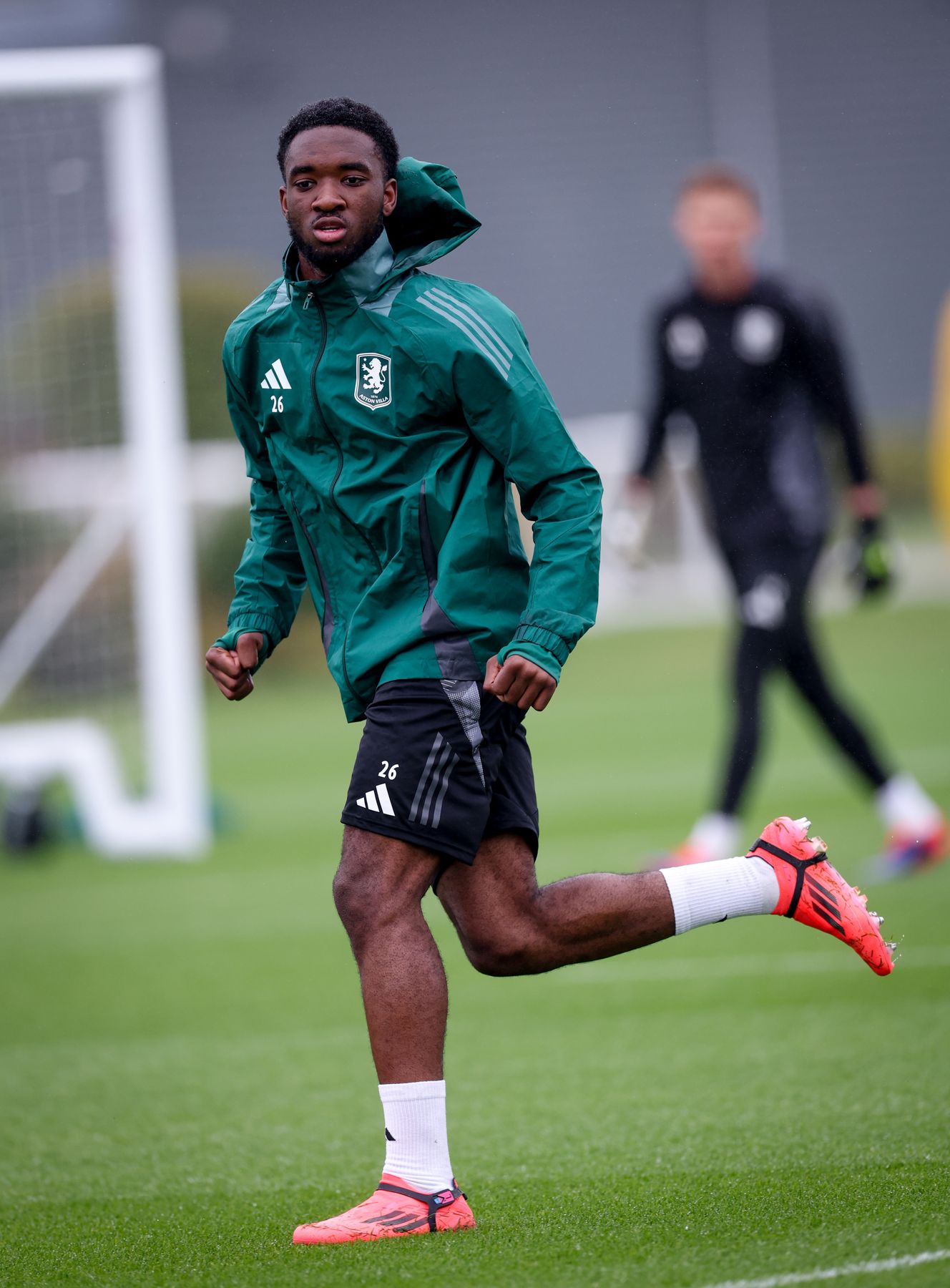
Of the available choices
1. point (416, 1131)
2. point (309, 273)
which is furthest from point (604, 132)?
point (416, 1131)

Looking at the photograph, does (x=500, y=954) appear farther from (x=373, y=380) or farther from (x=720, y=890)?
(x=373, y=380)

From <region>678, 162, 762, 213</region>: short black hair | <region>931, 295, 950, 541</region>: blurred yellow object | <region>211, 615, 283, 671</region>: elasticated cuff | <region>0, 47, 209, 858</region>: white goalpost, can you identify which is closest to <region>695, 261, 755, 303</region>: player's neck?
<region>678, 162, 762, 213</region>: short black hair

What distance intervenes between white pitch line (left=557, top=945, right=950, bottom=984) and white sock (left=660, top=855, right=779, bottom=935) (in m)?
2.48

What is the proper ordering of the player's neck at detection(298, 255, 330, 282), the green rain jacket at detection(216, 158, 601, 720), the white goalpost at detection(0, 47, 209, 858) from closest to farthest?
the green rain jacket at detection(216, 158, 601, 720), the player's neck at detection(298, 255, 330, 282), the white goalpost at detection(0, 47, 209, 858)

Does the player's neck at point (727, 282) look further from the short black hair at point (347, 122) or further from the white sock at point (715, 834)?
the short black hair at point (347, 122)

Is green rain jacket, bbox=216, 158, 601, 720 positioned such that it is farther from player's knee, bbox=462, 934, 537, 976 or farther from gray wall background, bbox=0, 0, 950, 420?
gray wall background, bbox=0, 0, 950, 420

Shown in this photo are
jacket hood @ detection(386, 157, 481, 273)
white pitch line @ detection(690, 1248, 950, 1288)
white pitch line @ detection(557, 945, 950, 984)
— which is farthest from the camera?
white pitch line @ detection(557, 945, 950, 984)

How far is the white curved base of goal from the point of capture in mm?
9766

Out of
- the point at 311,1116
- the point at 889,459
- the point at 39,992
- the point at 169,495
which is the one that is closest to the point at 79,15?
the point at 889,459

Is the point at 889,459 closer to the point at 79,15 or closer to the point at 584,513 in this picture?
the point at 79,15

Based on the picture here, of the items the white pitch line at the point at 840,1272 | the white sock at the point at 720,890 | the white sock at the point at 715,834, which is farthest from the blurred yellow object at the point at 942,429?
the white pitch line at the point at 840,1272

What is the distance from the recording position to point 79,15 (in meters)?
20.9

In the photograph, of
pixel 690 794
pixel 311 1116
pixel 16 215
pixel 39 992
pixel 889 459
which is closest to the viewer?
pixel 311 1116

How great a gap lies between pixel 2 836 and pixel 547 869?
11.7 ft
